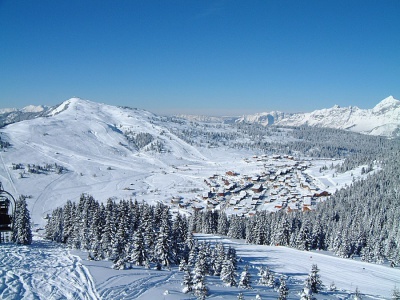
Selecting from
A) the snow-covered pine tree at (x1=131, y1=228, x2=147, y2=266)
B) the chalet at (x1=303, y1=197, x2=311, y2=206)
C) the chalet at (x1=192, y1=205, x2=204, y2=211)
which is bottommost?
the chalet at (x1=192, y1=205, x2=204, y2=211)

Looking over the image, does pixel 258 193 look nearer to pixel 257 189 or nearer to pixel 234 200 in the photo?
pixel 257 189

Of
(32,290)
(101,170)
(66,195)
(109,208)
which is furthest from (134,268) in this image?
(101,170)

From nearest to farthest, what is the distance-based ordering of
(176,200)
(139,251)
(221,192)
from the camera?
(139,251), (176,200), (221,192)

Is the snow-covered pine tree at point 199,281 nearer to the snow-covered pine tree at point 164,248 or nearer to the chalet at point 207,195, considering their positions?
the snow-covered pine tree at point 164,248

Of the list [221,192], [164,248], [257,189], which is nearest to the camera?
[164,248]

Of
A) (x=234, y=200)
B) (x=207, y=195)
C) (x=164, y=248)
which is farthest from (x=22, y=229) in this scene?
(x=234, y=200)

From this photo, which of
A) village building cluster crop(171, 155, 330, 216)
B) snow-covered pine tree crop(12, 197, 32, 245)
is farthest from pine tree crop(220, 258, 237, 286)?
village building cluster crop(171, 155, 330, 216)

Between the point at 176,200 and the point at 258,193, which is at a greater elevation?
the point at 258,193

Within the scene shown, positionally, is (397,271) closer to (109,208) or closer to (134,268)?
(134,268)

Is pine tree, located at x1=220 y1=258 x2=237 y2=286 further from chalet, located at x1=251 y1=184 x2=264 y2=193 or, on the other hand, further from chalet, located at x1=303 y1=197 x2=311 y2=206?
chalet, located at x1=251 y1=184 x2=264 y2=193
